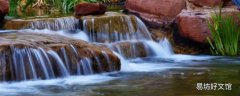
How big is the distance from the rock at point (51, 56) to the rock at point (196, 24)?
2551 mm

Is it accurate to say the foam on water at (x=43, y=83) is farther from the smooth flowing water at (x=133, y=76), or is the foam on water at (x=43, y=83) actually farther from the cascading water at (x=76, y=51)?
the cascading water at (x=76, y=51)

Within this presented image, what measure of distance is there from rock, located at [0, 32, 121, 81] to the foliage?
2.33 metres

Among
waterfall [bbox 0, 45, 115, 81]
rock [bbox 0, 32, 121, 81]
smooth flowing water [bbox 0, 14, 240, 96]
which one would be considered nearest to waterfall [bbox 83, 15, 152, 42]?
smooth flowing water [bbox 0, 14, 240, 96]

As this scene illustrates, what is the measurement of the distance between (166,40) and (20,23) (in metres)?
2.99

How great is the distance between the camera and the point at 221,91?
5.76 meters

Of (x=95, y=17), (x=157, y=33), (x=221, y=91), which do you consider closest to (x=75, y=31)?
(x=95, y=17)

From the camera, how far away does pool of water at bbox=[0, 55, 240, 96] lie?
589 cm

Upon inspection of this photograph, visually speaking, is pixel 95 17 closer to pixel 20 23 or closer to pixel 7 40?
pixel 20 23

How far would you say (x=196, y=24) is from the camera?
964cm

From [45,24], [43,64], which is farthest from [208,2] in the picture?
[43,64]

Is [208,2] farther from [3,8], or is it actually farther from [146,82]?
[146,82]

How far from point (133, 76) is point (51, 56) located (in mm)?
1213

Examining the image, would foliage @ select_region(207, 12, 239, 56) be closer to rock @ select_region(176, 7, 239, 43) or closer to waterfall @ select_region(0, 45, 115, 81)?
rock @ select_region(176, 7, 239, 43)

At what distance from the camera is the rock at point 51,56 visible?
267 inches
